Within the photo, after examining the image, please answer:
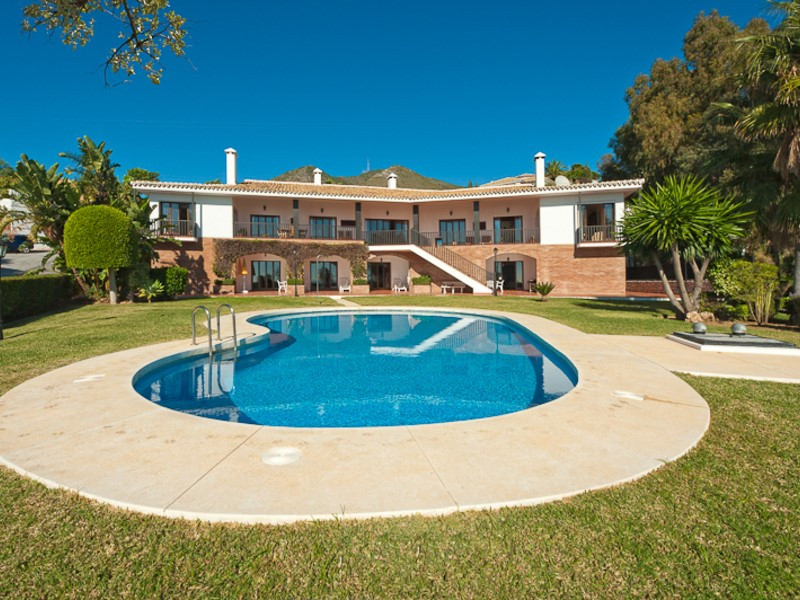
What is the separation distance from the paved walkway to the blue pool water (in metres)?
1.61

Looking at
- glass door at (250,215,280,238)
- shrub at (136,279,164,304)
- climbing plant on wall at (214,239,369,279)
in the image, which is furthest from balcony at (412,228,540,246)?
shrub at (136,279,164,304)

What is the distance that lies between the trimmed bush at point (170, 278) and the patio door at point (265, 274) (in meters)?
6.56

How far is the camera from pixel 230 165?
2820 centimetres

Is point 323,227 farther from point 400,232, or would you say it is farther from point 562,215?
point 562,215

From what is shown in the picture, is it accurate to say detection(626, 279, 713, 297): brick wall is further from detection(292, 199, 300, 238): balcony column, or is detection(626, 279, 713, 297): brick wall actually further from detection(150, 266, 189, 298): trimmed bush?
detection(150, 266, 189, 298): trimmed bush

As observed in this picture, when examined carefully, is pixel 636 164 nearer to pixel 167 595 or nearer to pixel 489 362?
pixel 489 362

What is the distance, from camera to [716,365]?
21.7 ft

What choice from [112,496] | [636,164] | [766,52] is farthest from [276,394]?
[636,164]

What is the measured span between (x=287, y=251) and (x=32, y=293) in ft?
43.0

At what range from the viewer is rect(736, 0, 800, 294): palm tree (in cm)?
1012

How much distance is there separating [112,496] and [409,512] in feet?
6.70

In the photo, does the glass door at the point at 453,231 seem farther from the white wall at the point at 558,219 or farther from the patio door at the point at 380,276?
the white wall at the point at 558,219

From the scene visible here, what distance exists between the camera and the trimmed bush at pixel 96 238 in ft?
55.1

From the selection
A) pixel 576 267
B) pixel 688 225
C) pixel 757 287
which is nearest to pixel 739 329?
pixel 688 225
